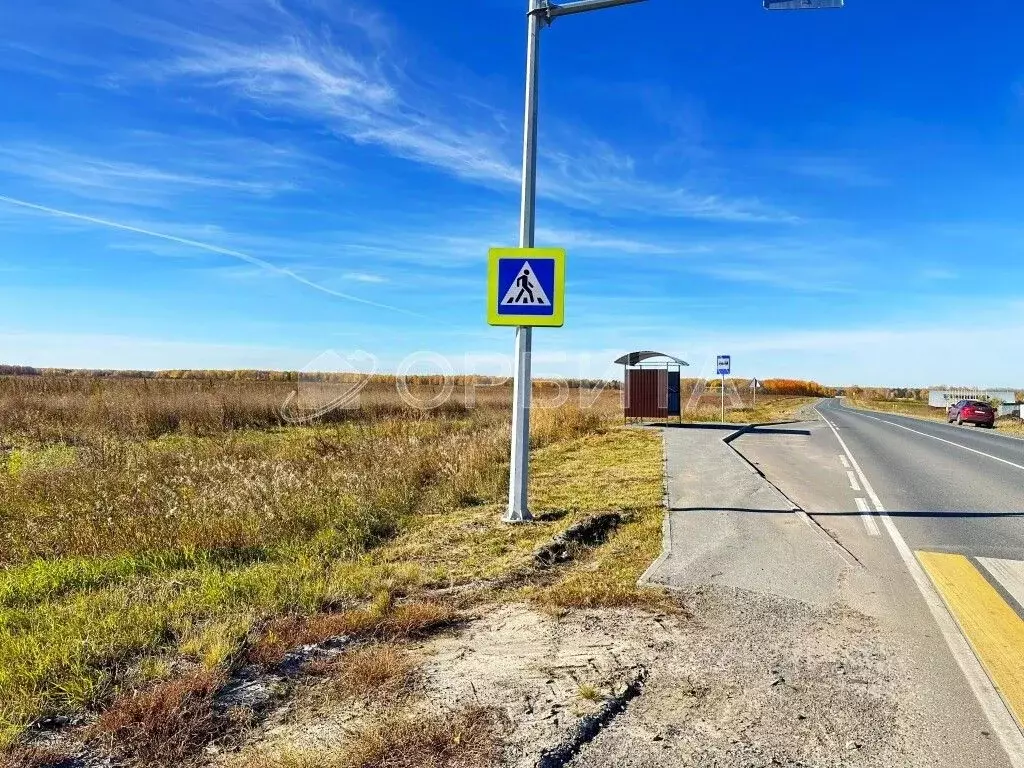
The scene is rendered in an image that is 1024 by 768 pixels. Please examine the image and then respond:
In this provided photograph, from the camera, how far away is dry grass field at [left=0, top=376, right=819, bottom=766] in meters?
3.51

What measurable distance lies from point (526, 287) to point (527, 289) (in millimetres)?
26

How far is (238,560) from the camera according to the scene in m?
6.29

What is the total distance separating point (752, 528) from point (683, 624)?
330 centimetres

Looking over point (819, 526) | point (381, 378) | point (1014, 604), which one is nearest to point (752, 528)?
point (819, 526)

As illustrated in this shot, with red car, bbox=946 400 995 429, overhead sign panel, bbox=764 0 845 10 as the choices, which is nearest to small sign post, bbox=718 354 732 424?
red car, bbox=946 400 995 429

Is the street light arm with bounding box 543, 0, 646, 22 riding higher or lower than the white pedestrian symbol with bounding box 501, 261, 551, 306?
higher

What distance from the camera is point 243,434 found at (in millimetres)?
18875

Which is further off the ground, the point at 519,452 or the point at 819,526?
the point at 519,452

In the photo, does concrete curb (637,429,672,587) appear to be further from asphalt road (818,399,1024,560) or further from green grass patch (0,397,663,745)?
asphalt road (818,399,1024,560)

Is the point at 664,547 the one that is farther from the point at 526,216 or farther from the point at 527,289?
the point at 526,216

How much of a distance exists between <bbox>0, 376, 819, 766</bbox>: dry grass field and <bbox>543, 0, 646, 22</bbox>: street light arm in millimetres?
5743

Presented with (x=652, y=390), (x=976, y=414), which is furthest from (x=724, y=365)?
(x=976, y=414)

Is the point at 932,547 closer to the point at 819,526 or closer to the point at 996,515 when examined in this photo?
the point at 819,526

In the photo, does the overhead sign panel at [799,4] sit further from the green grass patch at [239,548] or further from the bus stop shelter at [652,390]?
the bus stop shelter at [652,390]
